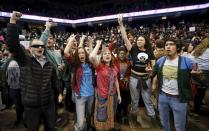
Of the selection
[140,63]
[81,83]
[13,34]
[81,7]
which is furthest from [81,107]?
[81,7]

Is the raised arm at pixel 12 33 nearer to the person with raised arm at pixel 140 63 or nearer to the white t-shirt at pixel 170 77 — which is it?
the white t-shirt at pixel 170 77

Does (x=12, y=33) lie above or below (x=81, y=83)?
above

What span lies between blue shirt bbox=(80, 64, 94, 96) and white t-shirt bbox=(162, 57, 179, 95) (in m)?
1.10

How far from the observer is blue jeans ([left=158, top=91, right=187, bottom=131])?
2.77 metres

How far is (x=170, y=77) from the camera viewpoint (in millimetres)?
2863

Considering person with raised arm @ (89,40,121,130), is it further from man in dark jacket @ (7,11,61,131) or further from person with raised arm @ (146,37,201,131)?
man in dark jacket @ (7,11,61,131)

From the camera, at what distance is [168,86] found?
9.43ft

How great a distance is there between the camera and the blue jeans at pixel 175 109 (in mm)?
2773

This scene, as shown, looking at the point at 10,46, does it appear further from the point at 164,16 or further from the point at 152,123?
the point at 164,16

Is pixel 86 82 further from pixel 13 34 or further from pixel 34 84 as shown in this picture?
pixel 13 34

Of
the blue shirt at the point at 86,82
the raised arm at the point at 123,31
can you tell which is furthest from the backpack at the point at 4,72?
the raised arm at the point at 123,31

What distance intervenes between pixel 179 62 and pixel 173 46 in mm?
215

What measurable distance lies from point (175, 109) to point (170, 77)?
40 centimetres

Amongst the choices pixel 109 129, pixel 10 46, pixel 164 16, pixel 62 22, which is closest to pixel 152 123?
pixel 109 129
